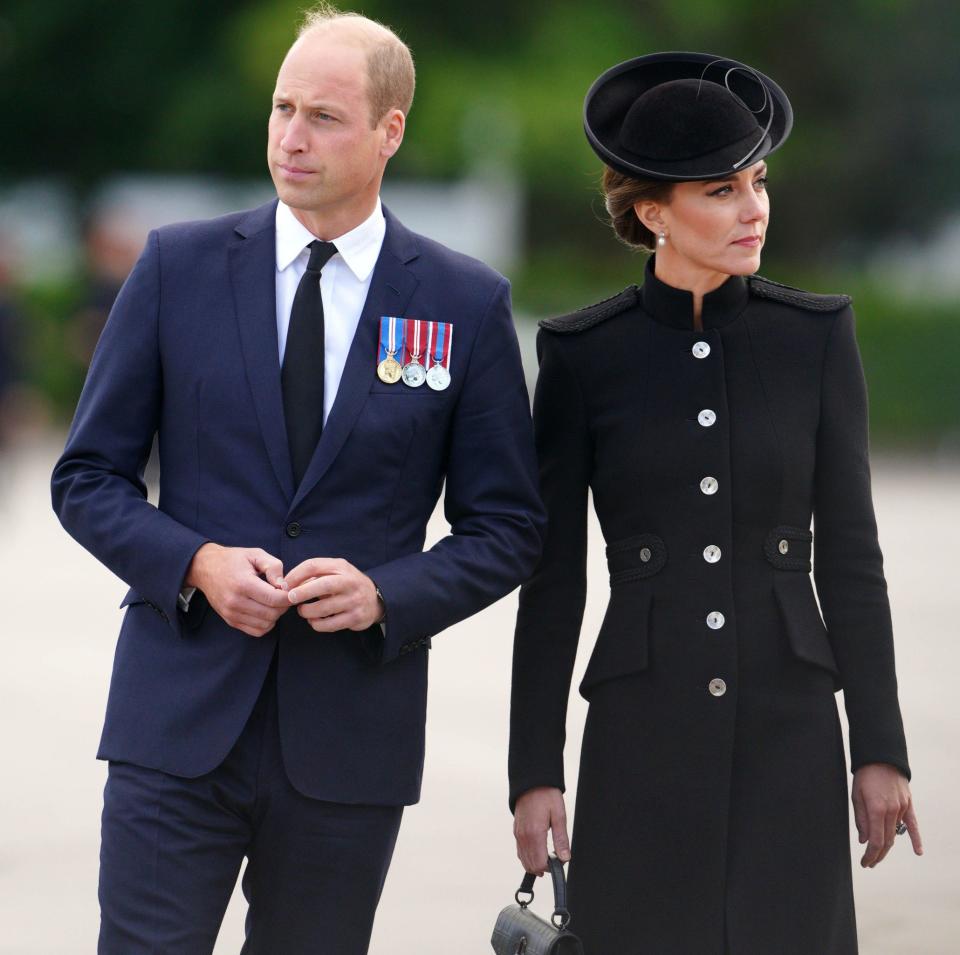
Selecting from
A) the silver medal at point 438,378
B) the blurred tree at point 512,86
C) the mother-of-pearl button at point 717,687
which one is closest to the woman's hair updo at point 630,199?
the silver medal at point 438,378

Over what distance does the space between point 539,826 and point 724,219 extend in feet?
3.81

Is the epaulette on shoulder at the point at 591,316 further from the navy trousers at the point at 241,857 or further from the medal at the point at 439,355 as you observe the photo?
the navy trousers at the point at 241,857

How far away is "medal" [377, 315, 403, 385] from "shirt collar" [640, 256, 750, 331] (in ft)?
1.71

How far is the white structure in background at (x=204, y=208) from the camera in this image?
1138 inches

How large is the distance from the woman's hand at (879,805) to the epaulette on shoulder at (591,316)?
37.8 inches

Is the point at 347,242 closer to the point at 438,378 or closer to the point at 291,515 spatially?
the point at 438,378

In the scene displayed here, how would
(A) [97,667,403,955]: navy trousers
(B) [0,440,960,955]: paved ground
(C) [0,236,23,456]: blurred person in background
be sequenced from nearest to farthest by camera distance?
(A) [97,667,403,955]: navy trousers → (B) [0,440,960,955]: paved ground → (C) [0,236,23,456]: blurred person in background

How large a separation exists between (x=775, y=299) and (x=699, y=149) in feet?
1.09

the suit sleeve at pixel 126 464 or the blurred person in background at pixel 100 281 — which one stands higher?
the blurred person in background at pixel 100 281

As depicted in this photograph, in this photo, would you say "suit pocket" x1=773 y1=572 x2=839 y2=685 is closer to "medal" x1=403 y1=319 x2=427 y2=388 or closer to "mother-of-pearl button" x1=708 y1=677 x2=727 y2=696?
"mother-of-pearl button" x1=708 y1=677 x2=727 y2=696

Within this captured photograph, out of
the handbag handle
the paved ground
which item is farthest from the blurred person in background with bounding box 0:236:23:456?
the handbag handle

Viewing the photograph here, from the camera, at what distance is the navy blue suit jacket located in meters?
3.53

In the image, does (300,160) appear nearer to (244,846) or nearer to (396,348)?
(396,348)

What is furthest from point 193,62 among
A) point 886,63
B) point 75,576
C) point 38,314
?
point 75,576
